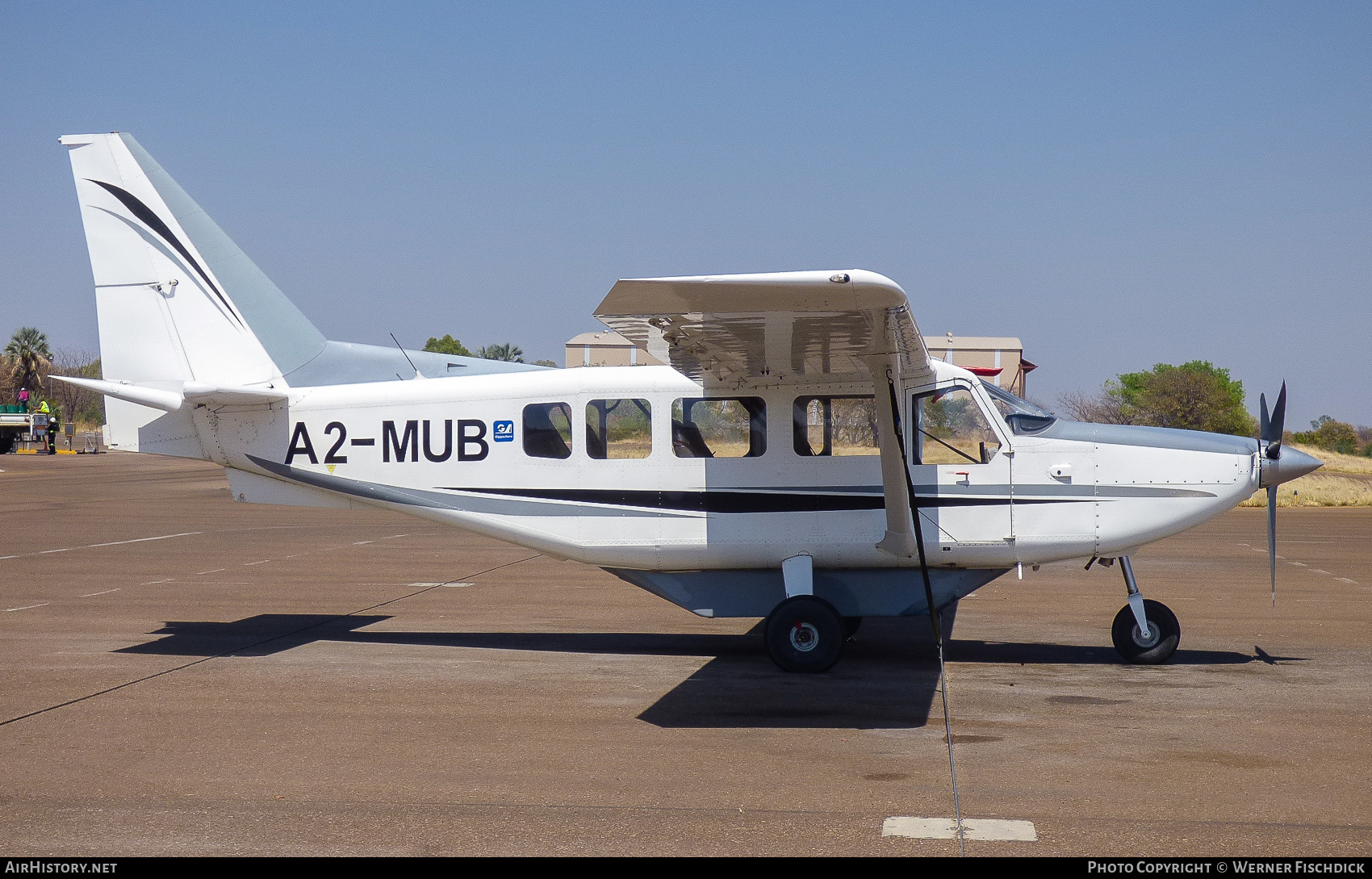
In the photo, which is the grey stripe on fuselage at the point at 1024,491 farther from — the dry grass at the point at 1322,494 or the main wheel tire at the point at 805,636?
the dry grass at the point at 1322,494

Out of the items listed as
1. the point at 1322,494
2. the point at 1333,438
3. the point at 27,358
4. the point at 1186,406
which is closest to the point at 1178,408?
the point at 1186,406

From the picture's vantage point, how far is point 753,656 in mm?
9219

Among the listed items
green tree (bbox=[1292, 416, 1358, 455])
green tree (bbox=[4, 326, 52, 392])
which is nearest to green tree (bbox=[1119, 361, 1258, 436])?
green tree (bbox=[1292, 416, 1358, 455])

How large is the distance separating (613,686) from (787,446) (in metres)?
2.35

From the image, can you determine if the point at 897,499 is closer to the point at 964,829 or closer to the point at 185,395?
the point at 964,829

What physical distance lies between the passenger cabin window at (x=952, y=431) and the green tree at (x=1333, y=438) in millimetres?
67119

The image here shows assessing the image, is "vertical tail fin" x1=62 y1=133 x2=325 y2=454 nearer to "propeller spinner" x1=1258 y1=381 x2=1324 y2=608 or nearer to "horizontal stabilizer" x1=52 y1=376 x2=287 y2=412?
"horizontal stabilizer" x1=52 y1=376 x2=287 y2=412

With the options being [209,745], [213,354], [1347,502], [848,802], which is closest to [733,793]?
[848,802]

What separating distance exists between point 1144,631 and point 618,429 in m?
4.52

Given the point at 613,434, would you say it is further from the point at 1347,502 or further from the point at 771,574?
the point at 1347,502

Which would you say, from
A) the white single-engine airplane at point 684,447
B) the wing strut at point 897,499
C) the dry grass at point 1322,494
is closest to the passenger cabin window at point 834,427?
the white single-engine airplane at point 684,447

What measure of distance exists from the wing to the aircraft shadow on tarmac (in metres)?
2.36
